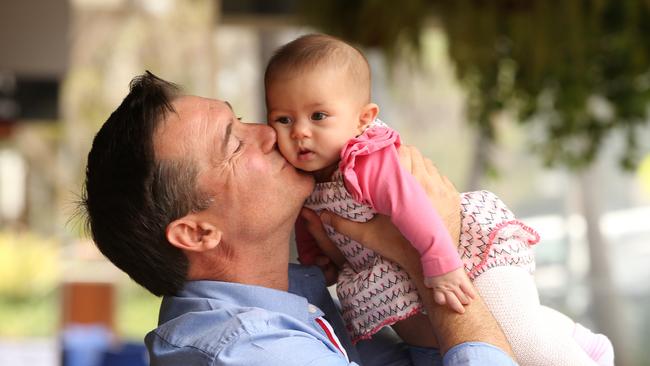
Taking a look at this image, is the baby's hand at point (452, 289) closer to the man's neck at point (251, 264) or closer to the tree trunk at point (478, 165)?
the man's neck at point (251, 264)

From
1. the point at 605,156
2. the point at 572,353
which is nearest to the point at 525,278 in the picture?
the point at 572,353

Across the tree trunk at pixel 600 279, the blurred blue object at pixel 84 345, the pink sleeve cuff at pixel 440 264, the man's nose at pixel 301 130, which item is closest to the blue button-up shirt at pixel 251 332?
the pink sleeve cuff at pixel 440 264

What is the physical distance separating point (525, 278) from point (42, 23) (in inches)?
146

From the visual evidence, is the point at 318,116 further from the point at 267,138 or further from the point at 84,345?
the point at 84,345

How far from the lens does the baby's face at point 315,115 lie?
1422mm

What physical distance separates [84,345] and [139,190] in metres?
3.64

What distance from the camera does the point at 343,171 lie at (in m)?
1.39

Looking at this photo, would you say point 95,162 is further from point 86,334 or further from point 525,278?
point 86,334

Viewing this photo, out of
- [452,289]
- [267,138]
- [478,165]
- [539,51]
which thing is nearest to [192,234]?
[267,138]

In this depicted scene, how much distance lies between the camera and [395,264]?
1438 mm

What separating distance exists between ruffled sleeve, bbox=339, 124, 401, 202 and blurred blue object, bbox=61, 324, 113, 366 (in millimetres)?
3093

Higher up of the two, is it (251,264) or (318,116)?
(318,116)

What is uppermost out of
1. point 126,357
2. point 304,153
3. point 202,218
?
point 304,153

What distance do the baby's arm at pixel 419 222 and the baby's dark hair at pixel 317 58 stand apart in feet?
0.49
